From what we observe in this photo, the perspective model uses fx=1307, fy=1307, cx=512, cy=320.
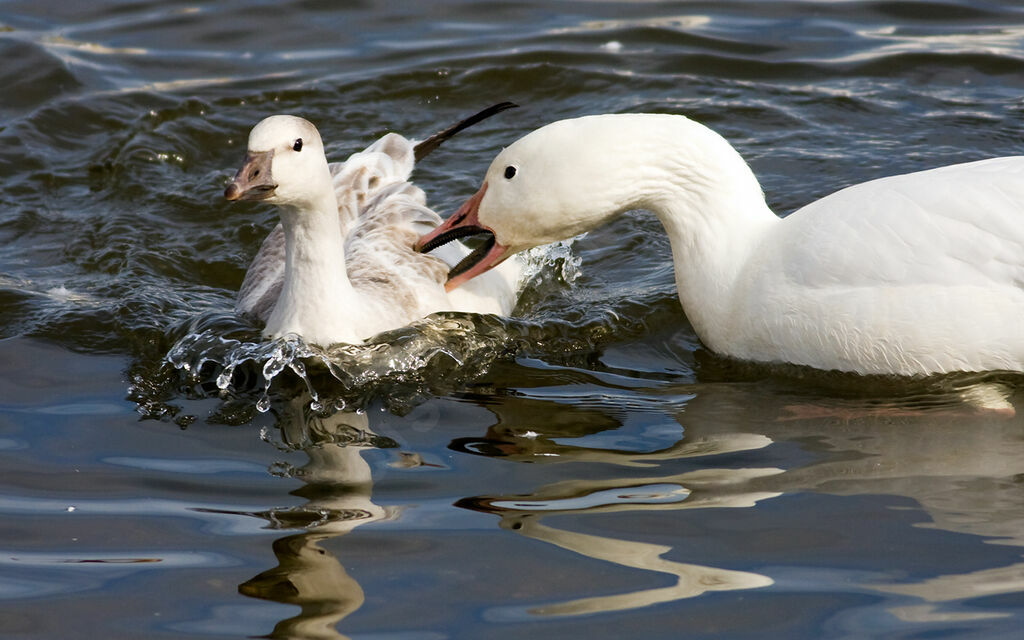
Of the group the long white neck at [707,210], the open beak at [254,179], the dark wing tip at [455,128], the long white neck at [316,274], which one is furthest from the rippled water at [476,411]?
the dark wing tip at [455,128]

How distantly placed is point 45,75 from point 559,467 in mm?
7461

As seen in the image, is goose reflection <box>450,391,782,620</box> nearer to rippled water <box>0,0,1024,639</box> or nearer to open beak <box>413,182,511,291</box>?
rippled water <box>0,0,1024,639</box>

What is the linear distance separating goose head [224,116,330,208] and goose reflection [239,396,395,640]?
1028mm

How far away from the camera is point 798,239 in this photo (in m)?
5.99

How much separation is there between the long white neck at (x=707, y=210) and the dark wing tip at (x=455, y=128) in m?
1.19

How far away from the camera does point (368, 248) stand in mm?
7539

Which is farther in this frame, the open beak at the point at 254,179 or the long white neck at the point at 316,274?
the long white neck at the point at 316,274

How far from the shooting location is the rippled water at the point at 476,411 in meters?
4.47

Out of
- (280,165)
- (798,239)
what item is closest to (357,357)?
(280,165)

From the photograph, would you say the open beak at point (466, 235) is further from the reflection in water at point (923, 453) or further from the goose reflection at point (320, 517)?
the reflection in water at point (923, 453)

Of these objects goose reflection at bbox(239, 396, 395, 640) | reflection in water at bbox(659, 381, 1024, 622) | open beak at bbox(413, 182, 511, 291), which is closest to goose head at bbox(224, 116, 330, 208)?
open beak at bbox(413, 182, 511, 291)

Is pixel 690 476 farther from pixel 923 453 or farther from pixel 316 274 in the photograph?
pixel 316 274

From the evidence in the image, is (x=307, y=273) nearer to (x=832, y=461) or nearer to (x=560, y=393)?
(x=560, y=393)

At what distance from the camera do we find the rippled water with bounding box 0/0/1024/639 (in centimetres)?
447
